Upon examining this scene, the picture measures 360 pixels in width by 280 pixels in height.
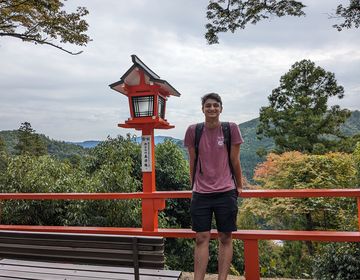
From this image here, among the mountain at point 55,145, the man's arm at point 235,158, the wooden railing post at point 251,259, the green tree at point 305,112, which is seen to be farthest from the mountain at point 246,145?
the man's arm at point 235,158

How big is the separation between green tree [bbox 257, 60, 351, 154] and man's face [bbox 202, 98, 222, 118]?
18.3 metres

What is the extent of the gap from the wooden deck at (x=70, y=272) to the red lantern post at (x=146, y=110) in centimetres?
131

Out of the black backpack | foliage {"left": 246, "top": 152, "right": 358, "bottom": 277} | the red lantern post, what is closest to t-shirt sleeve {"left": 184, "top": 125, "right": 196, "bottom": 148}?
the black backpack

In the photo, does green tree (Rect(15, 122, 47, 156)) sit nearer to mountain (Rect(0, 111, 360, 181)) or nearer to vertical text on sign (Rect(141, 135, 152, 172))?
mountain (Rect(0, 111, 360, 181))

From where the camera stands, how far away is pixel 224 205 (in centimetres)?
252

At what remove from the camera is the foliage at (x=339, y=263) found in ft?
12.4

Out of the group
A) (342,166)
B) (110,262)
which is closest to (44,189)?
(110,262)

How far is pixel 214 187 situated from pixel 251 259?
46.1 inches

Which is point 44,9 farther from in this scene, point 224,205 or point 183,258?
point 224,205

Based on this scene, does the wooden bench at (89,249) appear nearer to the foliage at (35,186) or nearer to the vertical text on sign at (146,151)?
the vertical text on sign at (146,151)

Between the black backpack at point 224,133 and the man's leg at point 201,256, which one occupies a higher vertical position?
the black backpack at point 224,133

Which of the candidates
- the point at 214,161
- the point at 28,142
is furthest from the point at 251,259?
the point at 28,142

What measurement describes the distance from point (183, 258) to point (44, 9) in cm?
730

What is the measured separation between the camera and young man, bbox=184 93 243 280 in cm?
251
